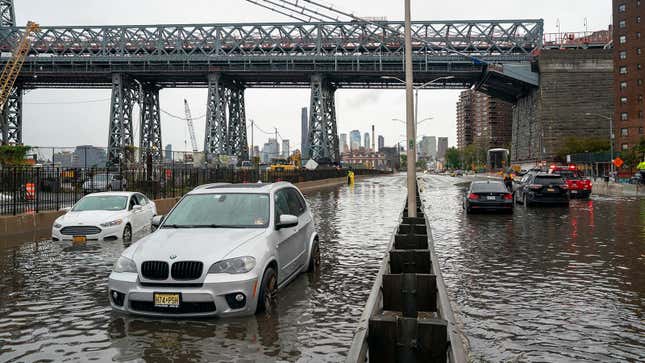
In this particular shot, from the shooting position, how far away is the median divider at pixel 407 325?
4578 millimetres

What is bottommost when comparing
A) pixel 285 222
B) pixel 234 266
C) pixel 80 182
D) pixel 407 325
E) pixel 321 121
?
pixel 407 325

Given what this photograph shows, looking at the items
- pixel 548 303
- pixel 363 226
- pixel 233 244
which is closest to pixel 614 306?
pixel 548 303

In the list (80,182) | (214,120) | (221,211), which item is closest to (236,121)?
(214,120)

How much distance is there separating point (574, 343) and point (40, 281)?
8.56 m

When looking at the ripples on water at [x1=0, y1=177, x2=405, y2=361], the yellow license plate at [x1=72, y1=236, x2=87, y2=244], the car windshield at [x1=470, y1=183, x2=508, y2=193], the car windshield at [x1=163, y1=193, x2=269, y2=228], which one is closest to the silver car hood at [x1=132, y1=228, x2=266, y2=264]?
the car windshield at [x1=163, y1=193, x2=269, y2=228]

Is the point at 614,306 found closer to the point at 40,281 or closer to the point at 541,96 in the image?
the point at 40,281

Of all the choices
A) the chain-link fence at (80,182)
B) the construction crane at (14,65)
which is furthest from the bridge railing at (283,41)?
the chain-link fence at (80,182)

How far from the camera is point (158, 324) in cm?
684

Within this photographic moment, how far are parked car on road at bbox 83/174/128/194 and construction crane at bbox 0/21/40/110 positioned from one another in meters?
62.1

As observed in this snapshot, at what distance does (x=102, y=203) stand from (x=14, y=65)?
76.5 meters

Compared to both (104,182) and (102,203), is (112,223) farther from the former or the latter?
(104,182)

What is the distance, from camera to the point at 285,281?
8.38 metres

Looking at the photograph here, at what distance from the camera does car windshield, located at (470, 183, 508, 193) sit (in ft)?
74.6

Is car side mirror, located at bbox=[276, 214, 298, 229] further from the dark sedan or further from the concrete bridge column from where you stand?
the concrete bridge column
